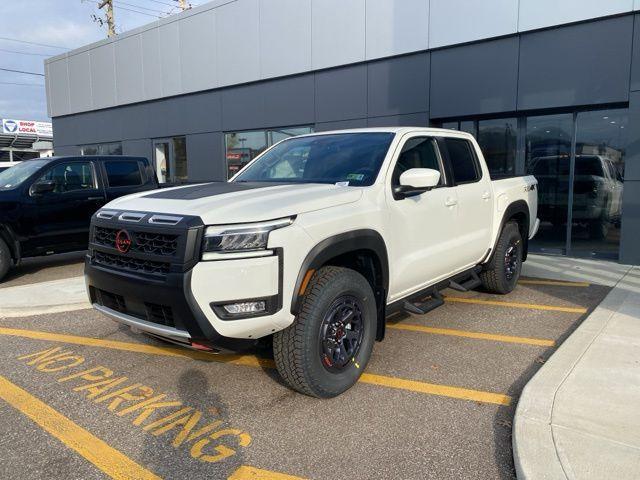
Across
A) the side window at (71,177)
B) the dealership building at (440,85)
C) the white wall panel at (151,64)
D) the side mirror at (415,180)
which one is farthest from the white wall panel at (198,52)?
the side mirror at (415,180)

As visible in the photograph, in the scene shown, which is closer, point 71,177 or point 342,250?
point 342,250

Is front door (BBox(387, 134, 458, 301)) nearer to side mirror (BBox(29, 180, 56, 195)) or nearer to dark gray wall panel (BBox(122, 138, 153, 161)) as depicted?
side mirror (BBox(29, 180, 56, 195))

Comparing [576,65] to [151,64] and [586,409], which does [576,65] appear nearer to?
[586,409]

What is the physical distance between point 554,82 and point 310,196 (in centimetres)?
727

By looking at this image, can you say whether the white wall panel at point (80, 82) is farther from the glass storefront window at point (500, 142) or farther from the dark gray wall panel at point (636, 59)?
the dark gray wall panel at point (636, 59)

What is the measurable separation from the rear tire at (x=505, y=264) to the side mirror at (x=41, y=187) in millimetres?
6344

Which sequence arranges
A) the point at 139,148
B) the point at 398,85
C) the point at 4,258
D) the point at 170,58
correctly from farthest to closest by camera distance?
the point at 139,148 → the point at 170,58 → the point at 398,85 → the point at 4,258

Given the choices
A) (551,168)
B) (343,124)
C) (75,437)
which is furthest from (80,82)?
(75,437)

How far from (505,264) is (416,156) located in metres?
2.30

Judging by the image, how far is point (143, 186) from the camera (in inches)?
354

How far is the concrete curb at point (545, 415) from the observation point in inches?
103

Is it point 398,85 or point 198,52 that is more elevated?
point 198,52

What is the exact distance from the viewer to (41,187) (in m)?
7.59

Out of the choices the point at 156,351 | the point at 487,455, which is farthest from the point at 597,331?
the point at 156,351
